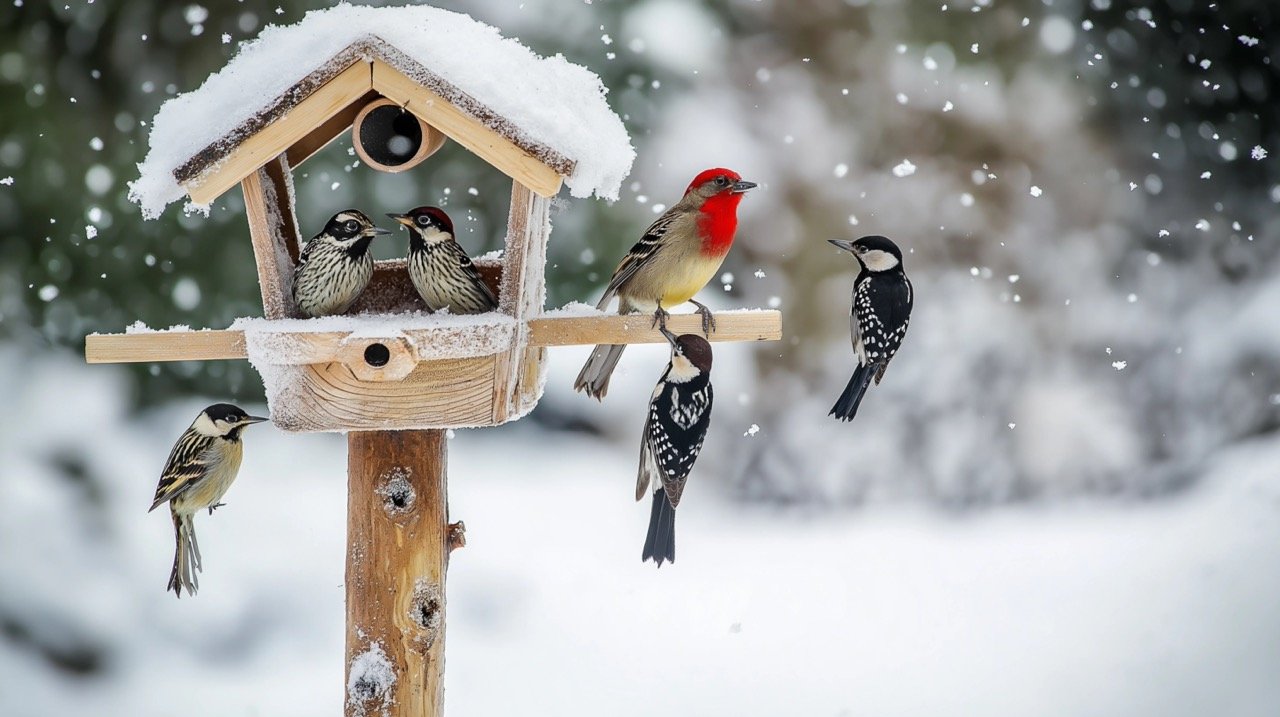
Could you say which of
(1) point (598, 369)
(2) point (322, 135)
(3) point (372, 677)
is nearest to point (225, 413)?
(2) point (322, 135)

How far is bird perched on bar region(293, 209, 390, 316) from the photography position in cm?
324

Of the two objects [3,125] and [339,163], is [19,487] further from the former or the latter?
[339,163]

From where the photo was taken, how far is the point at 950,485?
671 centimetres

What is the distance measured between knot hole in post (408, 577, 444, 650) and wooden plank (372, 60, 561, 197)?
1.06m

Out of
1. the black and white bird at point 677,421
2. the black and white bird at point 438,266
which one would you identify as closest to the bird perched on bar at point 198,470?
the black and white bird at point 438,266

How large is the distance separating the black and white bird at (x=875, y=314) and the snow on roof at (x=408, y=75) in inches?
27.6

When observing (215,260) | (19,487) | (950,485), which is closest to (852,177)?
(950,485)

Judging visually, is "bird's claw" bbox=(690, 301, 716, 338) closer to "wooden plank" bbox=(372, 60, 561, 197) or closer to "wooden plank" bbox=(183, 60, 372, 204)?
"wooden plank" bbox=(372, 60, 561, 197)

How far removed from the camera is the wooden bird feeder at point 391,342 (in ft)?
9.46

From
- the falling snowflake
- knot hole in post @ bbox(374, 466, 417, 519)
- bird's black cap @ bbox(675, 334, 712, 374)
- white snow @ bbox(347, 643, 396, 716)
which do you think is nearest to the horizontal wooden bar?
bird's black cap @ bbox(675, 334, 712, 374)

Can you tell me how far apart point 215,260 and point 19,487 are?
1.58 m

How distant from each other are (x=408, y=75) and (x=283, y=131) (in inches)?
12.2

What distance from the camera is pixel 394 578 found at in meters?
3.29

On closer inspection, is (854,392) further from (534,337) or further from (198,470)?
(198,470)
